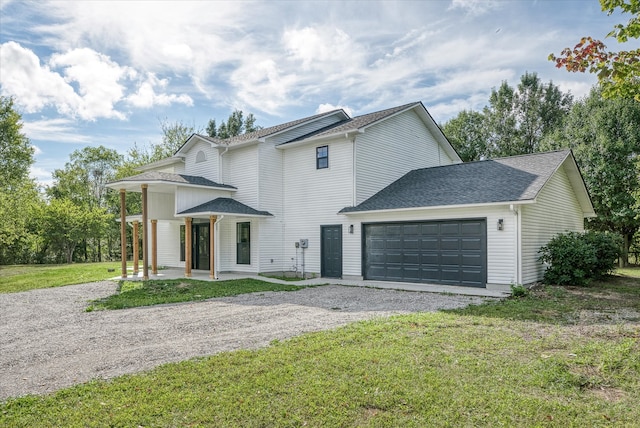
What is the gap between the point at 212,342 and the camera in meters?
6.12

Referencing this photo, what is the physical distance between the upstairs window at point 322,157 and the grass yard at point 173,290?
16.3ft

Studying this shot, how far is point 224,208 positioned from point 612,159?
19.8 meters

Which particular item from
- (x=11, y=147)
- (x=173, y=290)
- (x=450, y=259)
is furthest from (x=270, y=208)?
(x=11, y=147)

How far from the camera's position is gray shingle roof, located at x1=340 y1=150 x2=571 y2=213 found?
11.8m

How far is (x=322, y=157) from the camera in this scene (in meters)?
15.7

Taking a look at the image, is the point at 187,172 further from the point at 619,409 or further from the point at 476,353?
the point at 619,409

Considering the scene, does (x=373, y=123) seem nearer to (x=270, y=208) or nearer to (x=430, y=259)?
(x=270, y=208)

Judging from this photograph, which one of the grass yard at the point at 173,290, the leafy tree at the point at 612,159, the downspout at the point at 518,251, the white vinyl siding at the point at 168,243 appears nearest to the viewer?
the grass yard at the point at 173,290

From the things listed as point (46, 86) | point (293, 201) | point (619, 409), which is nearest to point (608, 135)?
point (293, 201)

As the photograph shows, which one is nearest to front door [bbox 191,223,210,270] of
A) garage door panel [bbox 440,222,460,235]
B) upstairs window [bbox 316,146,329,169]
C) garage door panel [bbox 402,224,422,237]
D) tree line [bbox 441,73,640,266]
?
upstairs window [bbox 316,146,329,169]

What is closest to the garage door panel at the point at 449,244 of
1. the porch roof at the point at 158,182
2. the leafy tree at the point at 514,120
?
the porch roof at the point at 158,182

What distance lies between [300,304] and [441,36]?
1018cm

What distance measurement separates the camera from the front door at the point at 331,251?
49.4 feet

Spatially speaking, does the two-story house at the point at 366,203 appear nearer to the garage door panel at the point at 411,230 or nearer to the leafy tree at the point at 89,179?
the garage door panel at the point at 411,230
